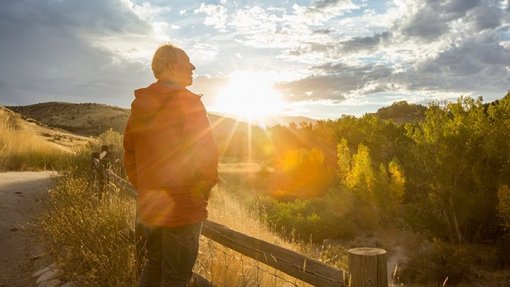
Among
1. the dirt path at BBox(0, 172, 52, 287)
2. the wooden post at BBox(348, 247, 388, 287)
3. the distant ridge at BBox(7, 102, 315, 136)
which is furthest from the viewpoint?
the distant ridge at BBox(7, 102, 315, 136)

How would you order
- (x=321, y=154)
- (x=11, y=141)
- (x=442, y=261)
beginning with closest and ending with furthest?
(x=11, y=141), (x=442, y=261), (x=321, y=154)

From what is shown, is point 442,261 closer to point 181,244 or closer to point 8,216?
point 8,216

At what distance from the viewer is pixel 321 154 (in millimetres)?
41531

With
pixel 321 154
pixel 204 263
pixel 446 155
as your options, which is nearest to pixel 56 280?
pixel 204 263

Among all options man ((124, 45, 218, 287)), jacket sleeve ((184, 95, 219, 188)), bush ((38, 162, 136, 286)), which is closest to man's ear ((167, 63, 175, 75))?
man ((124, 45, 218, 287))

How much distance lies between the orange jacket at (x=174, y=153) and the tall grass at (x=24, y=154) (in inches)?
607

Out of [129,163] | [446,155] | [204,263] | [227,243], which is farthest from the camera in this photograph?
[446,155]

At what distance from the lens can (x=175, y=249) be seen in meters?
3.02

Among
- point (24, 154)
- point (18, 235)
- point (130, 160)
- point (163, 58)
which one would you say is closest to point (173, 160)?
point (130, 160)

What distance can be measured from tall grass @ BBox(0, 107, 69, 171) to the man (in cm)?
1540

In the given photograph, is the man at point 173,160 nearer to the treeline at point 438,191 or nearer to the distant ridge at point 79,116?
the treeline at point 438,191

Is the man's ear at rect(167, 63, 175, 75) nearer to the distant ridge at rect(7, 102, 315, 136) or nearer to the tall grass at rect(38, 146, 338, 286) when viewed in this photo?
the tall grass at rect(38, 146, 338, 286)

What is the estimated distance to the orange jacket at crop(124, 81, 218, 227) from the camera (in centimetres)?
285

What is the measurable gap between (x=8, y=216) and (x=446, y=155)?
21.6 metres
